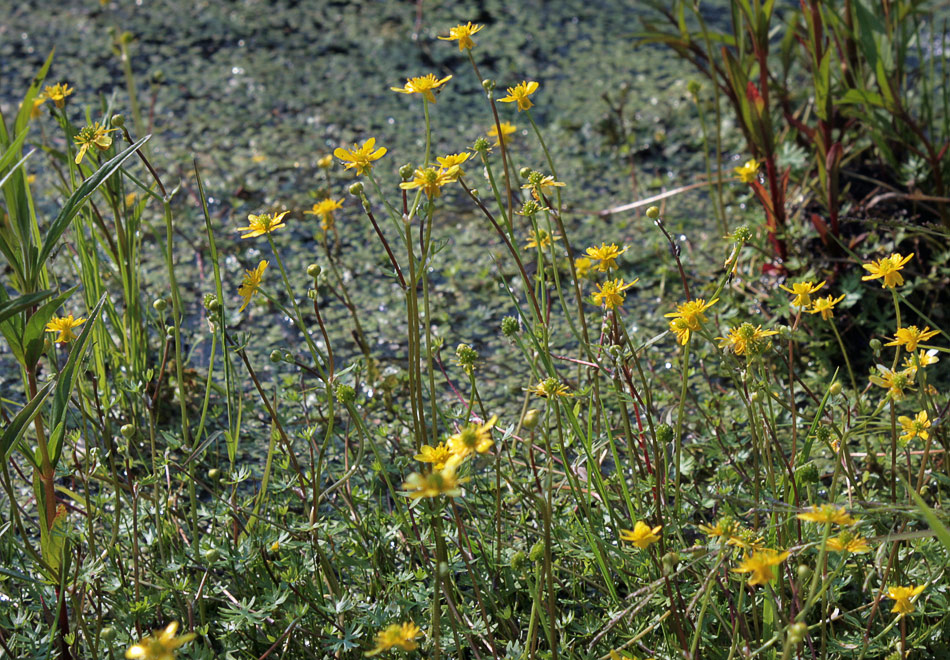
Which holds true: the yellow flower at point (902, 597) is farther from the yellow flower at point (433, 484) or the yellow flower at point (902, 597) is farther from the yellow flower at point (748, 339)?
the yellow flower at point (433, 484)

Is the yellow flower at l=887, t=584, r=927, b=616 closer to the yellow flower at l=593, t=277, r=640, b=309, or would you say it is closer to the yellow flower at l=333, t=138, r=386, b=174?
the yellow flower at l=593, t=277, r=640, b=309

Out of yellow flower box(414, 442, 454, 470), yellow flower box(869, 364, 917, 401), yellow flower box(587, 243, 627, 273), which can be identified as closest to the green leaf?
yellow flower box(414, 442, 454, 470)

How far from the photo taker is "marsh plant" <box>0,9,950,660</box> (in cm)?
101

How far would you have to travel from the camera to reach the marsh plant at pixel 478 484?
1.01 m

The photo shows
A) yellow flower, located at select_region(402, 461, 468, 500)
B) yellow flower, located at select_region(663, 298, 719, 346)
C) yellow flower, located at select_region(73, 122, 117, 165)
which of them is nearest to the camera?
yellow flower, located at select_region(402, 461, 468, 500)

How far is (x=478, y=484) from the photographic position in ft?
4.60

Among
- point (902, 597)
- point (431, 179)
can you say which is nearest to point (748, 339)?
Result: point (902, 597)

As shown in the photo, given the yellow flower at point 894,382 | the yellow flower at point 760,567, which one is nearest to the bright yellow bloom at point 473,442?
the yellow flower at point 760,567

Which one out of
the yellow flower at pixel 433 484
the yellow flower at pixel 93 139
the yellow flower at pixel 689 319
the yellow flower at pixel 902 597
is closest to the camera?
the yellow flower at pixel 433 484

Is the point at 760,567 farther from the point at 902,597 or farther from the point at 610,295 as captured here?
the point at 610,295

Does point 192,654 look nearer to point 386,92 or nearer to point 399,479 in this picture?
point 399,479

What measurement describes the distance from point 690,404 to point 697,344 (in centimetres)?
16

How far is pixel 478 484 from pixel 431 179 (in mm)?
582

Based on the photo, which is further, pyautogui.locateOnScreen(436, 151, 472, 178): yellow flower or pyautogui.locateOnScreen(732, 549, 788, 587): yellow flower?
pyautogui.locateOnScreen(436, 151, 472, 178): yellow flower
